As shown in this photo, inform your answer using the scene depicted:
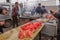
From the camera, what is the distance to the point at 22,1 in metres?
9.83

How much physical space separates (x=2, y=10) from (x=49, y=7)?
24.9 feet

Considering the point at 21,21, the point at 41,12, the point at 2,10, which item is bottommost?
the point at 21,21

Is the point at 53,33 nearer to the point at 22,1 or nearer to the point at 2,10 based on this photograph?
the point at 2,10

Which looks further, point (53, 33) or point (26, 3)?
point (26, 3)

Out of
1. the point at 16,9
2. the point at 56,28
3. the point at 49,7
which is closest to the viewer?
the point at 56,28

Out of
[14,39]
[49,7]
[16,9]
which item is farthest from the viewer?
[49,7]

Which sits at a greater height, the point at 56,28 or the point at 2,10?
the point at 2,10

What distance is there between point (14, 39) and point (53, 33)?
1992 millimetres

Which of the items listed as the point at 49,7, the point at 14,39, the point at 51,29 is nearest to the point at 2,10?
the point at 14,39

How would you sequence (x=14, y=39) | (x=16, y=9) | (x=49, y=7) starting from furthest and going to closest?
(x=49, y=7) < (x=16, y=9) < (x=14, y=39)

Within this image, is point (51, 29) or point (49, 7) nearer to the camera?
point (51, 29)

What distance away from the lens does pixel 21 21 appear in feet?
25.2

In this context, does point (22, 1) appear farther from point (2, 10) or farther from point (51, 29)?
point (2, 10)

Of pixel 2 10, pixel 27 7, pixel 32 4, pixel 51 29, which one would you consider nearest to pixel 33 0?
pixel 32 4
